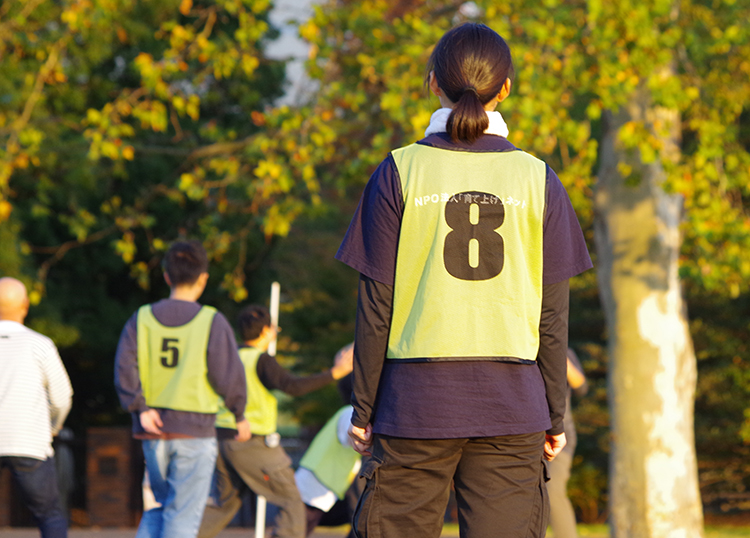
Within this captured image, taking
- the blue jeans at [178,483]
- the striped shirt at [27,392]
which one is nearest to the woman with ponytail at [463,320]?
the blue jeans at [178,483]

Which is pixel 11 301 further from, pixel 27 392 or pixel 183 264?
pixel 183 264

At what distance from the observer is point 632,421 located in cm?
992

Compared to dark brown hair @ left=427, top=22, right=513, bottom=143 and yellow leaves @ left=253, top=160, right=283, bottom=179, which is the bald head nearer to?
dark brown hair @ left=427, top=22, right=513, bottom=143

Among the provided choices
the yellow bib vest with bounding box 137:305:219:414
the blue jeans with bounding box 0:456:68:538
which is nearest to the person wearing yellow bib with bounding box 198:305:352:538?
the yellow bib vest with bounding box 137:305:219:414

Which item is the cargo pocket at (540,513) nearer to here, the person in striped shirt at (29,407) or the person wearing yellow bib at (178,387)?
the person wearing yellow bib at (178,387)

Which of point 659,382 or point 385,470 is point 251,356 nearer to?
point 385,470

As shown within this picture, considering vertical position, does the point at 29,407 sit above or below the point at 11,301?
below

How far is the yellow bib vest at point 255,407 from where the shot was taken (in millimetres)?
5879

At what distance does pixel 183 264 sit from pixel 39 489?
142 cm

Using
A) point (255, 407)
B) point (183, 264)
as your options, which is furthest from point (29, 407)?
point (255, 407)

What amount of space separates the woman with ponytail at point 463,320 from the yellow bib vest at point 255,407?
3440 millimetres

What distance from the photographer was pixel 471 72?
2572mm

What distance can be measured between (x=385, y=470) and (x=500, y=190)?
774 millimetres

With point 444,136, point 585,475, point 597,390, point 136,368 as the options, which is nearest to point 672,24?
point 136,368
